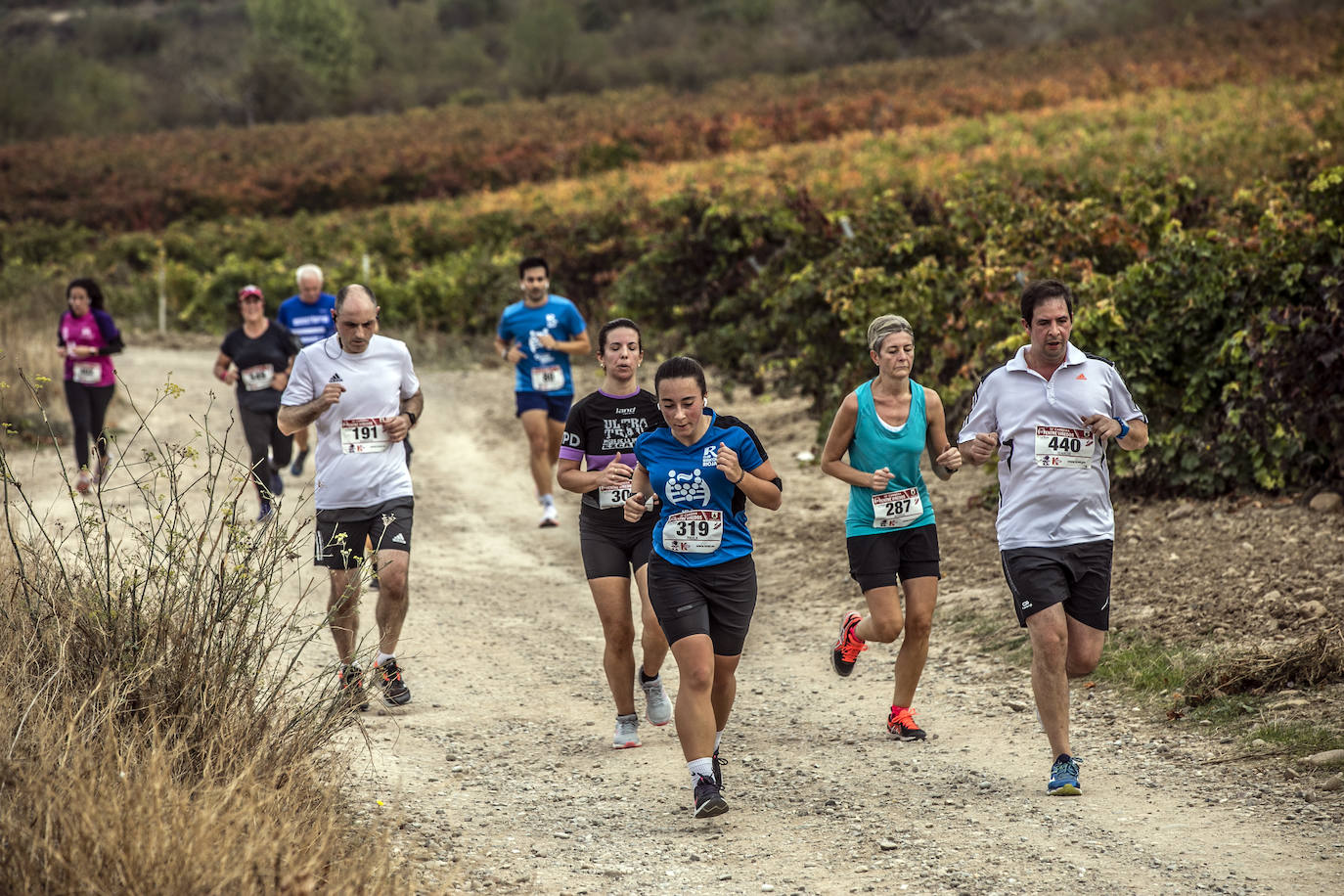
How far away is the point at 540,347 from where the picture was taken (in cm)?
1037

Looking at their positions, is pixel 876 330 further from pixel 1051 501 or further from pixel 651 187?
pixel 651 187

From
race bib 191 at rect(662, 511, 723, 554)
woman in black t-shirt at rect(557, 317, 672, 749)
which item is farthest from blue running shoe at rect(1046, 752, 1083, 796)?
woman in black t-shirt at rect(557, 317, 672, 749)

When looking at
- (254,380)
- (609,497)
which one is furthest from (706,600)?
(254,380)

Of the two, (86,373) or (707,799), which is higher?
(86,373)

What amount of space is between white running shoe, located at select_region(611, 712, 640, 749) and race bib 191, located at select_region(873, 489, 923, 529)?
1.45m

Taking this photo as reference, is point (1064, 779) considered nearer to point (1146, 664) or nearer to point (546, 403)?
point (1146, 664)

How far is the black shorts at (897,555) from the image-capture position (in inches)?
237

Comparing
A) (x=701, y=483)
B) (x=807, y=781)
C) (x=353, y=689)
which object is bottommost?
(x=807, y=781)

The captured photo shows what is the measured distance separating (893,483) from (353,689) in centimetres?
253

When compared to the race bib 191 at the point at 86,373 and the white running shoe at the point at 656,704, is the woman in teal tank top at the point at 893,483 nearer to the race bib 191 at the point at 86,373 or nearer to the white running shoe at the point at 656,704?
the white running shoe at the point at 656,704

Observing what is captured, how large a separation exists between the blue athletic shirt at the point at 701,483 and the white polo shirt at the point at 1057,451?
99cm

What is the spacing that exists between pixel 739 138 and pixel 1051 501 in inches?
1345

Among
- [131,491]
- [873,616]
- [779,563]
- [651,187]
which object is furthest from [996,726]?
[651,187]

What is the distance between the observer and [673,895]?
444cm
